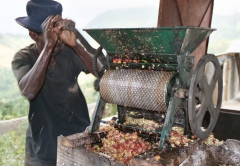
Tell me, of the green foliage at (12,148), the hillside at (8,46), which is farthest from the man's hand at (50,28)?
the hillside at (8,46)

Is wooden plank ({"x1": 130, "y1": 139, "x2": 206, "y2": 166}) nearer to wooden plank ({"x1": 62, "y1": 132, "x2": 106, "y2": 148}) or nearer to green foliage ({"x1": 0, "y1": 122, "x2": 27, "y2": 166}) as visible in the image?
wooden plank ({"x1": 62, "y1": 132, "x2": 106, "y2": 148})

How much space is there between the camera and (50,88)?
293cm

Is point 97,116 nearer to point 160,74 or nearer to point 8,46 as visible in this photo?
point 160,74

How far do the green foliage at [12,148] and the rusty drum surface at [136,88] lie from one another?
3.78 metres

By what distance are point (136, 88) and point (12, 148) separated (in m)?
4.49

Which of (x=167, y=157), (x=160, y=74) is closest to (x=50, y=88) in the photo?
(x=160, y=74)

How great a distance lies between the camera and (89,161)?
2.38m

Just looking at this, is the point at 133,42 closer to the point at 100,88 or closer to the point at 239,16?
the point at 100,88

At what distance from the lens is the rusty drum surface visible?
2.30m

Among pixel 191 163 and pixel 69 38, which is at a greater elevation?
pixel 69 38

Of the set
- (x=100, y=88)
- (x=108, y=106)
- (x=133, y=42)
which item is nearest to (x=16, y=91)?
(x=108, y=106)

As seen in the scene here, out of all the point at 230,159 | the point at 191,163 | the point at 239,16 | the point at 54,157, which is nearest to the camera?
the point at 191,163

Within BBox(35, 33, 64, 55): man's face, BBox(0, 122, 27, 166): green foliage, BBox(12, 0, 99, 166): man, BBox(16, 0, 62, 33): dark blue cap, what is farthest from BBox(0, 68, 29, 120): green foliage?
BBox(16, 0, 62, 33): dark blue cap

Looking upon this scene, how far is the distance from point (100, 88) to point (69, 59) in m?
0.67
